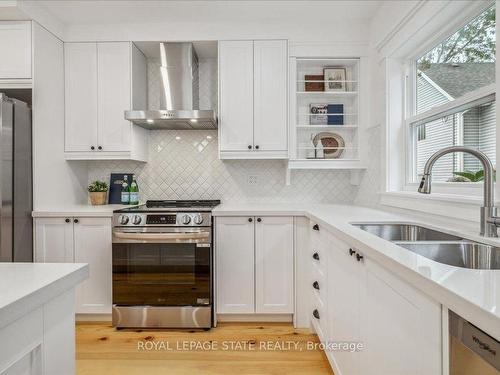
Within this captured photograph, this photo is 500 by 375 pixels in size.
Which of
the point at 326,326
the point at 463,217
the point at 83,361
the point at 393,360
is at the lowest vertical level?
the point at 83,361

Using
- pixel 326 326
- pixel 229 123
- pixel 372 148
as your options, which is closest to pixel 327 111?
pixel 372 148

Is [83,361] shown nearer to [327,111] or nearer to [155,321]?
[155,321]

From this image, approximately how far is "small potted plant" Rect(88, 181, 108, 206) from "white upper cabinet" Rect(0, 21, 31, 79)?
98 cm

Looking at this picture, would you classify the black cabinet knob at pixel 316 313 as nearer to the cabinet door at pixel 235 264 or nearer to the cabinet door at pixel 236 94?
the cabinet door at pixel 235 264

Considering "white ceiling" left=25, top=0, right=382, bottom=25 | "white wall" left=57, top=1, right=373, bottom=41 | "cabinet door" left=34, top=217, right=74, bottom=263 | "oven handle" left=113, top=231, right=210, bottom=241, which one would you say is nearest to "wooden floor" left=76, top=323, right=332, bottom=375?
"cabinet door" left=34, top=217, right=74, bottom=263

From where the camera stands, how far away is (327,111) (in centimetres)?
291

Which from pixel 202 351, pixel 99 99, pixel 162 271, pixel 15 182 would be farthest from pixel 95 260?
pixel 99 99

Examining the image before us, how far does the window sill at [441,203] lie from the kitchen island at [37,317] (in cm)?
156

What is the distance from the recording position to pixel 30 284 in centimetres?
66

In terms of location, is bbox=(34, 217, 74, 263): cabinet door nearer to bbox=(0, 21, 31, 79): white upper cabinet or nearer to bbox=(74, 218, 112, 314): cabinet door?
bbox=(74, 218, 112, 314): cabinet door

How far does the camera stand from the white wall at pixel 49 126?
2479 millimetres

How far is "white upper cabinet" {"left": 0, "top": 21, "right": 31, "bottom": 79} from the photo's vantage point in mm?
2441

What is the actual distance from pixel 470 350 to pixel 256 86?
2.42m

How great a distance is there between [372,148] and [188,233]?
1.65 m
